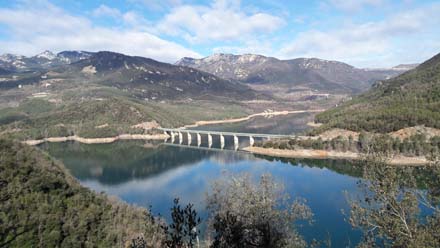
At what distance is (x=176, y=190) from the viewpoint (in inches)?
2298

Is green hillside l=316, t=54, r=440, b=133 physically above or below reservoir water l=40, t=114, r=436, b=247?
above

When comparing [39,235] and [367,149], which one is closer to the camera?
[367,149]

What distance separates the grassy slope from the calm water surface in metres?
10.2

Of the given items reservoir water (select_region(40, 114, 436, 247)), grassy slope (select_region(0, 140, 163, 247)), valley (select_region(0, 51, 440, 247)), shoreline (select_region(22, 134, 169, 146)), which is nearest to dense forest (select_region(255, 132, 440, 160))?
valley (select_region(0, 51, 440, 247))

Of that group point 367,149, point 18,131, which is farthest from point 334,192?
point 18,131

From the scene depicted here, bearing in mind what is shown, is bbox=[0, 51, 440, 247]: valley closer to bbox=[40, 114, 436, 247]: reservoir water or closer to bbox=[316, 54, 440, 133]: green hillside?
bbox=[40, 114, 436, 247]: reservoir water

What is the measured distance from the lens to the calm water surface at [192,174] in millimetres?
44906

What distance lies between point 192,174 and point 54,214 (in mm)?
37720

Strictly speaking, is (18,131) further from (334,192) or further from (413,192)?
(413,192)

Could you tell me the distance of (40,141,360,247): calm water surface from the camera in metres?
44.9

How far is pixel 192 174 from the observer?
70750mm

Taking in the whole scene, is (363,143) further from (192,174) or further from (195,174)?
(192,174)

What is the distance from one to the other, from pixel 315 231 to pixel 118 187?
39.7m

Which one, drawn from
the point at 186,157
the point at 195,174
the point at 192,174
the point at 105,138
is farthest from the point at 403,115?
the point at 105,138
